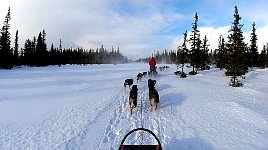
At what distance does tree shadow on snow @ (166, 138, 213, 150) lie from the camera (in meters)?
9.17

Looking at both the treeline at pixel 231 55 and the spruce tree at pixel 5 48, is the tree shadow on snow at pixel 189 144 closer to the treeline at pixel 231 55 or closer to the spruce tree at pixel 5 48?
the treeline at pixel 231 55

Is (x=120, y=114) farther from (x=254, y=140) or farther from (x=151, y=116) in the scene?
(x=254, y=140)

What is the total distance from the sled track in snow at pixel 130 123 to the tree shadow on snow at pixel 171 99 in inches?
37.9

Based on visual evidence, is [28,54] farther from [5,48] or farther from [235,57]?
[235,57]

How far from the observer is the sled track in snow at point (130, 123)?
9.51m

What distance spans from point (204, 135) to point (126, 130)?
2.77 m

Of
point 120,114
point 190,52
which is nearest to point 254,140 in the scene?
point 120,114

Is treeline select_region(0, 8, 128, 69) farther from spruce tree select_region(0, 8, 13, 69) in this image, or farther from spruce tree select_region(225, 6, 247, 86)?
spruce tree select_region(225, 6, 247, 86)

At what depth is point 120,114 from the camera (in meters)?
13.5

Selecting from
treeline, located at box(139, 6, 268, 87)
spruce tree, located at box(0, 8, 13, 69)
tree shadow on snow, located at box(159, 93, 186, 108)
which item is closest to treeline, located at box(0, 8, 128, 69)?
spruce tree, located at box(0, 8, 13, 69)

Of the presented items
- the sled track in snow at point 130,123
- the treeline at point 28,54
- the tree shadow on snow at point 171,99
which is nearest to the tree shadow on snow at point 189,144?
the sled track in snow at point 130,123

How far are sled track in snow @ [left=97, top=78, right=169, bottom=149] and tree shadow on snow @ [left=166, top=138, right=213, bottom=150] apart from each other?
0.30 meters

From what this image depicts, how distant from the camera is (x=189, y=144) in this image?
9.48 metres

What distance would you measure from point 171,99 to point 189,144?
785 cm
